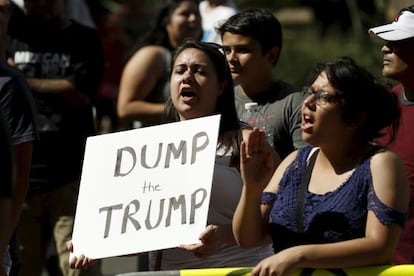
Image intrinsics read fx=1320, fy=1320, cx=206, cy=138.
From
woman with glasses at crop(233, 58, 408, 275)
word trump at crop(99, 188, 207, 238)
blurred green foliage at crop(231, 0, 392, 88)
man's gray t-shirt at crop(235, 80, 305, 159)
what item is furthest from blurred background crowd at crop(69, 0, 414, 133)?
woman with glasses at crop(233, 58, 408, 275)

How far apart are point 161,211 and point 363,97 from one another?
35.1 inches

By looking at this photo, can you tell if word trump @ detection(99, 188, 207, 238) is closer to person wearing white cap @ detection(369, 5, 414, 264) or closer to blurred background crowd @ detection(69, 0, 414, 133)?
person wearing white cap @ detection(369, 5, 414, 264)

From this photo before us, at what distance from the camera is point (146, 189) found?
5.19m

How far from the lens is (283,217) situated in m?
5.10

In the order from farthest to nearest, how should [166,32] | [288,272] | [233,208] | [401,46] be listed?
1. [166,32]
2. [401,46]
3. [233,208]
4. [288,272]

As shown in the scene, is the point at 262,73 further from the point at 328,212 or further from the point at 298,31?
the point at 298,31

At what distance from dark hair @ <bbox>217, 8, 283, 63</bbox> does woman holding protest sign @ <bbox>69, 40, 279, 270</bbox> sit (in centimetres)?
48

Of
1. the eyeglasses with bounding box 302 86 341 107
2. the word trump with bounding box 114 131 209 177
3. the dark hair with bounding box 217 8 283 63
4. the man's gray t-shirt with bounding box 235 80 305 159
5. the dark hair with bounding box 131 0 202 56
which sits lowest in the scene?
the dark hair with bounding box 131 0 202 56

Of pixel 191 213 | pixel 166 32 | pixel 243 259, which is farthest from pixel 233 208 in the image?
pixel 166 32

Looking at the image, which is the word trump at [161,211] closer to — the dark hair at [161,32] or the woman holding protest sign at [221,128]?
the woman holding protest sign at [221,128]

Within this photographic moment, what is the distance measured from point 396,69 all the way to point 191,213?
1.44 m

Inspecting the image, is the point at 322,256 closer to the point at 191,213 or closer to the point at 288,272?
the point at 288,272

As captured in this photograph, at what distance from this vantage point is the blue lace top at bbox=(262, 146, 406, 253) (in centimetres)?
491

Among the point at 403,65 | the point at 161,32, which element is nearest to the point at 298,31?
the point at 161,32
